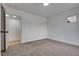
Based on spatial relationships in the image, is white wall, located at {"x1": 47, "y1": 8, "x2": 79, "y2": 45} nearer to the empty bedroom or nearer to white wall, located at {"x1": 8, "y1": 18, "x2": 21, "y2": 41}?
the empty bedroom

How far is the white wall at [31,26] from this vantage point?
183 inches

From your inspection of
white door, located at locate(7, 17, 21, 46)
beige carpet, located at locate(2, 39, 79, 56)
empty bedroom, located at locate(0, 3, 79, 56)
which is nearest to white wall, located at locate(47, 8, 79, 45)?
empty bedroom, located at locate(0, 3, 79, 56)

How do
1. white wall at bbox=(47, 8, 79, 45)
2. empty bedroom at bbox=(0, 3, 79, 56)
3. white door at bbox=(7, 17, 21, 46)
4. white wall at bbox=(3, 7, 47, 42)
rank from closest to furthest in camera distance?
empty bedroom at bbox=(0, 3, 79, 56) < white wall at bbox=(47, 8, 79, 45) < white wall at bbox=(3, 7, 47, 42) < white door at bbox=(7, 17, 21, 46)

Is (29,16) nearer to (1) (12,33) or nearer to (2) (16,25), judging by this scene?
(2) (16,25)

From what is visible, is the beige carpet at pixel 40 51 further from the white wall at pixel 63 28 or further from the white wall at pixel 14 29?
the white wall at pixel 14 29

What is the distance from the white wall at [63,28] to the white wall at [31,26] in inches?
29.8

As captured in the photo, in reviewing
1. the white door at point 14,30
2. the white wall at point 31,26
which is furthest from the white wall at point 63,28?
the white door at point 14,30

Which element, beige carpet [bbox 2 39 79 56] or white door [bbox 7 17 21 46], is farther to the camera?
white door [bbox 7 17 21 46]

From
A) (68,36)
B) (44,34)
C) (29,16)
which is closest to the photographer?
(68,36)

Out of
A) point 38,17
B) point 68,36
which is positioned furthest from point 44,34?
point 68,36

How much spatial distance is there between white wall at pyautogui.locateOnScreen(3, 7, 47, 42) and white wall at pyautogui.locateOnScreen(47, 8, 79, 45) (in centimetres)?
76

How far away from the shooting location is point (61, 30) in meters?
5.12

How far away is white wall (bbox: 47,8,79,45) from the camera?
4.12 metres

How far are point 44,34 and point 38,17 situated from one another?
1925 mm
